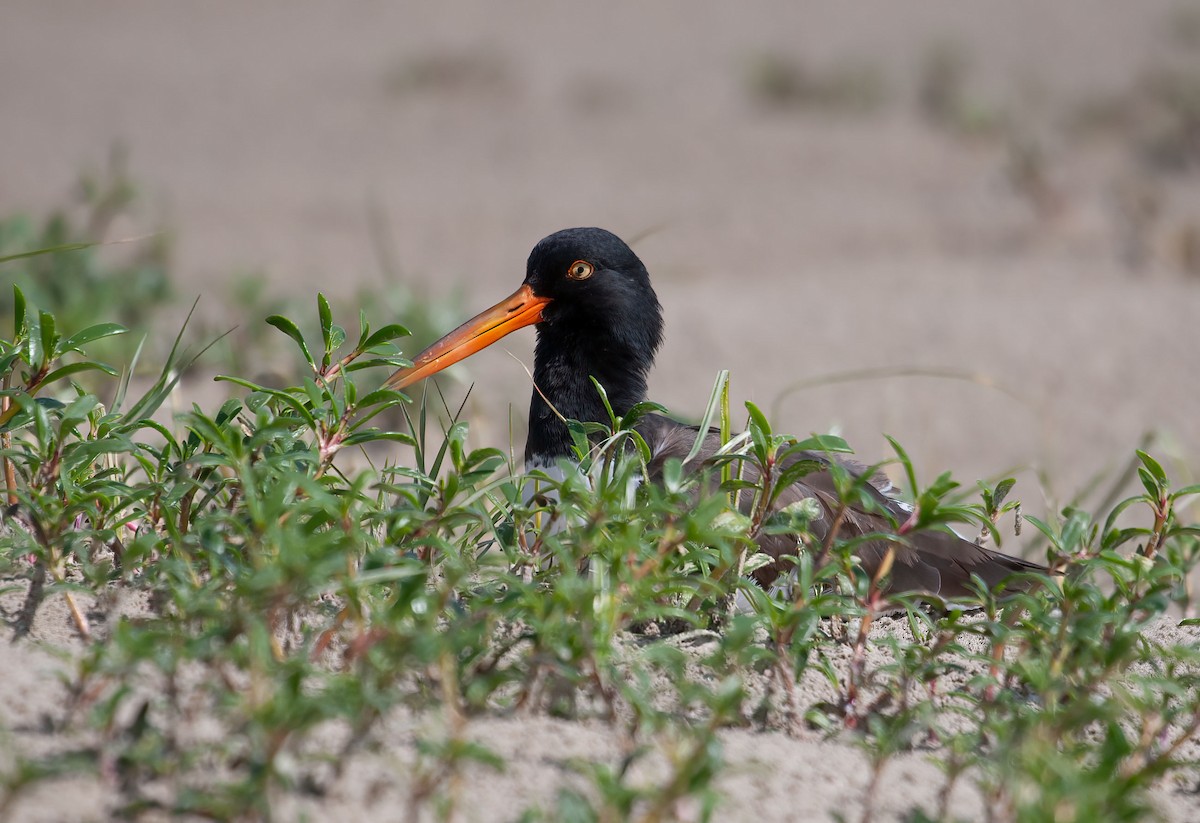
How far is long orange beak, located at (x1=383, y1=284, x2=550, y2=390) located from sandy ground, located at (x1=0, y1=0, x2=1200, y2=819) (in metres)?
0.91

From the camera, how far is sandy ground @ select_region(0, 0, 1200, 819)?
568 cm

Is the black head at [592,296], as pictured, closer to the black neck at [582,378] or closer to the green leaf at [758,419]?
the black neck at [582,378]

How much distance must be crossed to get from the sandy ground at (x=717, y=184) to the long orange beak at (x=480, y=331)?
913 mm

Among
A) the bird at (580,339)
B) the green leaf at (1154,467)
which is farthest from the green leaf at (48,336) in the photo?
the green leaf at (1154,467)

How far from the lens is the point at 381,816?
177 centimetres

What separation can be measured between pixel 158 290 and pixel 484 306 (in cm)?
155

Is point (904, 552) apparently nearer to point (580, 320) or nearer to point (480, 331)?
point (580, 320)

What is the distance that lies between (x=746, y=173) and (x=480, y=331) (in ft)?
25.2

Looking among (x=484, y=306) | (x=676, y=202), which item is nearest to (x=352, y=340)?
(x=484, y=306)

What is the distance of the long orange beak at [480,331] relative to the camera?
3.67 meters

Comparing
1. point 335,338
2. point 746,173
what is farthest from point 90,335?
point 746,173

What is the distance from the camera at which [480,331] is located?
12.5 feet

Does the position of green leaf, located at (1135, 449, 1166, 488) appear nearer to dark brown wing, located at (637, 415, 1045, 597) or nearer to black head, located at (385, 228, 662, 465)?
dark brown wing, located at (637, 415, 1045, 597)

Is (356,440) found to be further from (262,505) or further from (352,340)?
(352,340)
